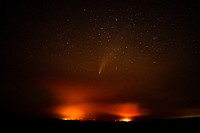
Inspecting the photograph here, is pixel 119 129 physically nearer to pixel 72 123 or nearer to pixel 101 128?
pixel 101 128

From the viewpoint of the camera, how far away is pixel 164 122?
34.3 feet

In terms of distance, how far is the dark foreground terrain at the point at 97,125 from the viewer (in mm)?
9836

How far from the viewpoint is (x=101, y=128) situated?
33.2ft

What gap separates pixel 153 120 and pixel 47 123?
11.2 feet

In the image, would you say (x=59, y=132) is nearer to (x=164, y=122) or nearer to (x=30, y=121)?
(x=30, y=121)

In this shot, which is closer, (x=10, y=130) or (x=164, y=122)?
(x=10, y=130)

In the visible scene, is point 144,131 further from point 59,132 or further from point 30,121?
point 30,121

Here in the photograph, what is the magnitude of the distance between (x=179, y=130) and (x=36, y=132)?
4.44 meters

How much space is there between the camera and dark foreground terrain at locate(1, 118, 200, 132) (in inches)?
387

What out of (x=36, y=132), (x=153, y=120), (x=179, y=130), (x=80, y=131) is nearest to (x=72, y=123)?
Answer: (x=80, y=131)

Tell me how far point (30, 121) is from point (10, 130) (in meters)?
0.67

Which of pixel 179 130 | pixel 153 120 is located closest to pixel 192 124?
pixel 179 130

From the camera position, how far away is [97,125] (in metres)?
10.2

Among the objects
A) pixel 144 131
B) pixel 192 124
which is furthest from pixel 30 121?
pixel 192 124
